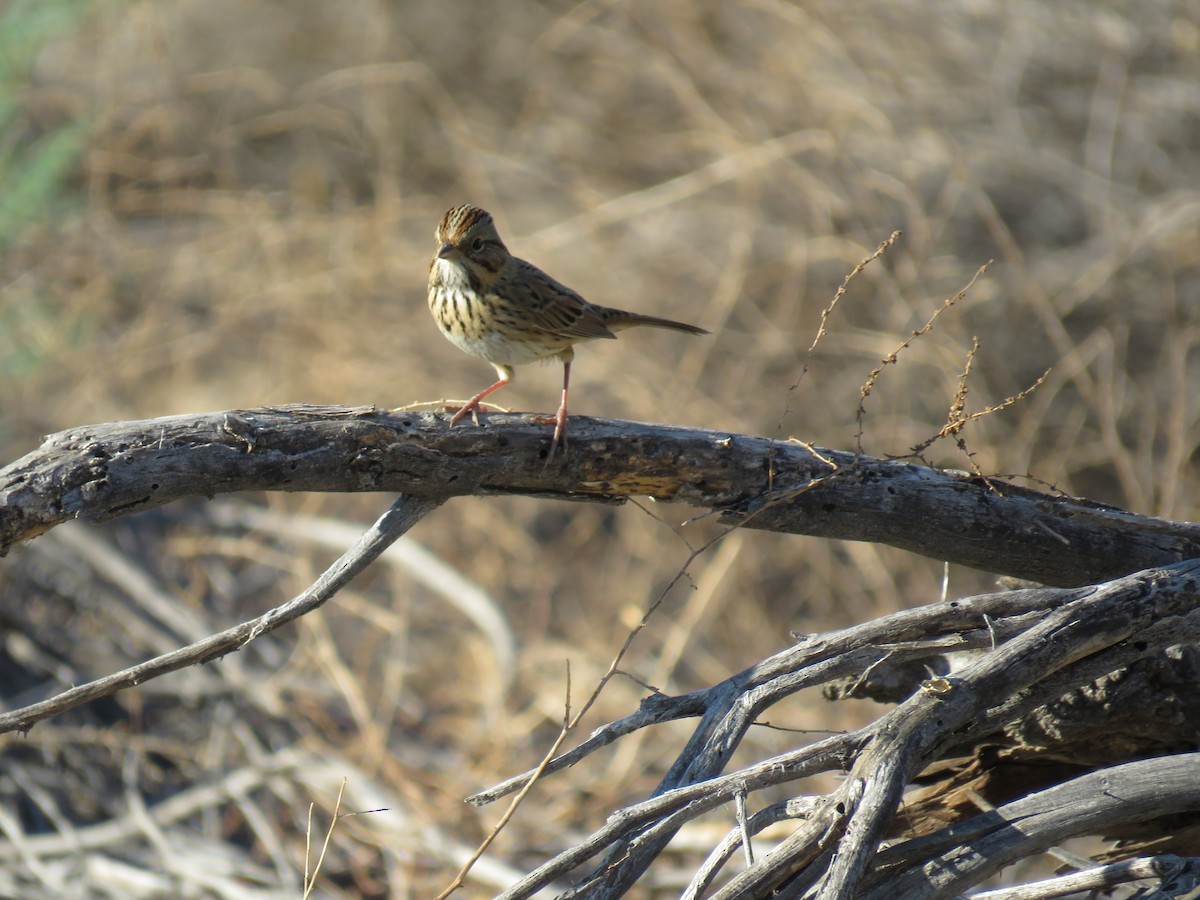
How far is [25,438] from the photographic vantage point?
22.2 feet

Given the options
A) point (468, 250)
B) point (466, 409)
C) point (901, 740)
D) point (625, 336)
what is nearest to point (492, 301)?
point (468, 250)

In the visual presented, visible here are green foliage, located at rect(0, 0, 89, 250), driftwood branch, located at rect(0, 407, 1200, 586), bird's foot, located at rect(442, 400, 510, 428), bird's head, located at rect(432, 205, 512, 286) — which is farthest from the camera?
green foliage, located at rect(0, 0, 89, 250)

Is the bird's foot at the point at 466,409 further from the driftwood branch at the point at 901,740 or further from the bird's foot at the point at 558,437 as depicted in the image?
the driftwood branch at the point at 901,740

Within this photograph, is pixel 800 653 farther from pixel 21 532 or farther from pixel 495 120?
pixel 495 120

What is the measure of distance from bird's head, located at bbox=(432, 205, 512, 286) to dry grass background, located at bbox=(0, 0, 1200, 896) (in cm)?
233

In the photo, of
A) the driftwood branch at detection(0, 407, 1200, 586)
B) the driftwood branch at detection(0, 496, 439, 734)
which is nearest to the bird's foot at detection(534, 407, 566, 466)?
the driftwood branch at detection(0, 407, 1200, 586)

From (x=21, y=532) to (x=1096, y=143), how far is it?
722 centimetres

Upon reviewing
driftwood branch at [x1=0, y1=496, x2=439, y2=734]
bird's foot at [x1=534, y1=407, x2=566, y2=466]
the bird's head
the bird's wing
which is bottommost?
driftwood branch at [x1=0, y1=496, x2=439, y2=734]

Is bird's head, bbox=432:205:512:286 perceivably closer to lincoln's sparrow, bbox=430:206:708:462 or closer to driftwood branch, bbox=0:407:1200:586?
lincoln's sparrow, bbox=430:206:708:462

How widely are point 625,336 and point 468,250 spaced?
12.6 ft

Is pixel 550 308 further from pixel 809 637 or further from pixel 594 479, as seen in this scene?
pixel 809 637

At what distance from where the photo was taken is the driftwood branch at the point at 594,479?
7.32 ft

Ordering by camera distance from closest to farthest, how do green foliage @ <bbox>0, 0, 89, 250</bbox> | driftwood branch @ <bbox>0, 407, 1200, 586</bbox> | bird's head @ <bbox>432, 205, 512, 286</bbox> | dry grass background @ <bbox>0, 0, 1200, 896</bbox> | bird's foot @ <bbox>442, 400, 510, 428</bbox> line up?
1. driftwood branch @ <bbox>0, 407, 1200, 586</bbox>
2. bird's foot @ <bbox>442, 400, 510, 428</bbox>
3. bird's head @ <bbox>432, 205, 512, 286</bbox>
4. dry grass background @ <bbox>0, 0, 1200, 896</bbox>
5. green foliage @ <bbox>0, 0, 89, 250</bbox>

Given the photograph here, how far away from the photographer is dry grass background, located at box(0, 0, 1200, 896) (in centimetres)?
579
